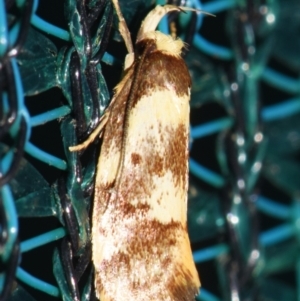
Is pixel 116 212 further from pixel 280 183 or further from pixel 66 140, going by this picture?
pixel 280 183

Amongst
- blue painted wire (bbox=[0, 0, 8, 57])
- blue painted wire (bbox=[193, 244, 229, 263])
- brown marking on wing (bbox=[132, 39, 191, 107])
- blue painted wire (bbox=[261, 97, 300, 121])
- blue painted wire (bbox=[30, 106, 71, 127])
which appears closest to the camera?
blue painted wire (bbox=[0, 0, 8, 57])

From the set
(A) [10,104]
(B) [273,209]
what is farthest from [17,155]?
(B) [273,209]

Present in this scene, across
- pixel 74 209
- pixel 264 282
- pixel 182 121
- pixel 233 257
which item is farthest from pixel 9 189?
pixel 264 282

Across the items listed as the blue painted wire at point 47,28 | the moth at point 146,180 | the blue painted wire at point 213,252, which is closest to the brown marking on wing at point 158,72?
the moth at point 146,180

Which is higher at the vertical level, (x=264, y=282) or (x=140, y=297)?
(x=140, y=297)

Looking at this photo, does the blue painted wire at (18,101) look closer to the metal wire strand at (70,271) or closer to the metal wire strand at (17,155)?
the metal wire strand at (17,155)

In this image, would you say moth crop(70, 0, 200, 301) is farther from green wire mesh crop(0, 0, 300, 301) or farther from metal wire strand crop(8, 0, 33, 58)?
metal wire strand crop(8, 0, 33, 58)

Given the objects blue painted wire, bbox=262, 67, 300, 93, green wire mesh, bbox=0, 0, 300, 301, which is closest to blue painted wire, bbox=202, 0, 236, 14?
green wire mesh, bbox=0, 0, 300, 301
